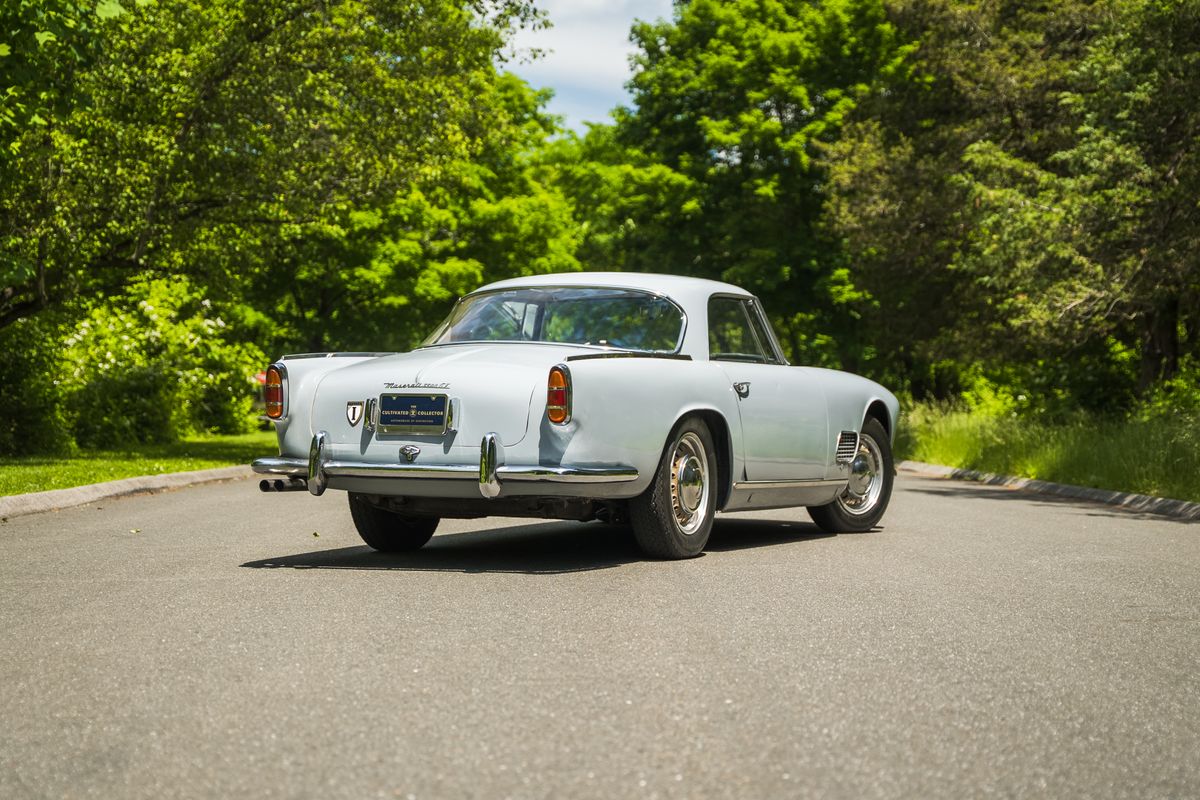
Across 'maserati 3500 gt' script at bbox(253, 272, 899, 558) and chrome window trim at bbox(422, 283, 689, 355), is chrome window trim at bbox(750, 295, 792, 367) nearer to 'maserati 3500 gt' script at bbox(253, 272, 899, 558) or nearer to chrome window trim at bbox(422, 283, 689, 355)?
'maserati 3500 gt' script at bbox(253, 272, 899, 558)

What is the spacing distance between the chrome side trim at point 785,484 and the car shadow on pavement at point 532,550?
455 millimetres

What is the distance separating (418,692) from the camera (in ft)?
16.5

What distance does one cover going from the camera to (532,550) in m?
9.63

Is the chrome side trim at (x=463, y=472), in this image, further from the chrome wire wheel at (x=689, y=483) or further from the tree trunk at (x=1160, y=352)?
the tree trunk at (x=1160, y=352)

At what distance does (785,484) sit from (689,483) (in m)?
1.22

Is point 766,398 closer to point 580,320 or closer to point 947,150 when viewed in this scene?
point 580,320

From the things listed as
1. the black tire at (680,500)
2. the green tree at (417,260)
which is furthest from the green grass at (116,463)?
the green tree at (417,260)

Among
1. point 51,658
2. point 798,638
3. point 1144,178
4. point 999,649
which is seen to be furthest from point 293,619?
point 1144,178

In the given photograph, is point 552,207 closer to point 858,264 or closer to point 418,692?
point 858,264

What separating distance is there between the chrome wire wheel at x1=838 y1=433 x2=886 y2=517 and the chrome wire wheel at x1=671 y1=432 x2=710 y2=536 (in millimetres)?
2327

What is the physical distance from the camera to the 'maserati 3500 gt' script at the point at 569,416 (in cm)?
798

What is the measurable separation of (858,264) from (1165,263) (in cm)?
1543

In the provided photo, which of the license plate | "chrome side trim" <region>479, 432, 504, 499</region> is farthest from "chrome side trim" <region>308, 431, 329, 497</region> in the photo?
"chrome side trim" <region>479, 432, 504, 499</region>

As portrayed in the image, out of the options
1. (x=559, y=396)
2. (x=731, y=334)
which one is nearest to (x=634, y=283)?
(x=731, y=334)
